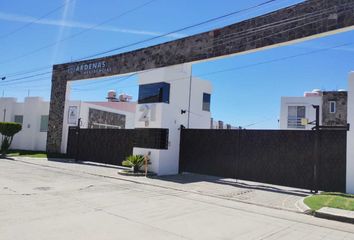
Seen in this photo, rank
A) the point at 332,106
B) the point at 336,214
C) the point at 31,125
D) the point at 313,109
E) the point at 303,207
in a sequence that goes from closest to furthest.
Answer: the point at 336,214 < the point at 303,207 < the point at 31,125 < the point at 332,106 < the point at 313,109

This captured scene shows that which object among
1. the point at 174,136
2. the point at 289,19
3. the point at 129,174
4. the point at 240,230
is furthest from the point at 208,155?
the point at 240,230

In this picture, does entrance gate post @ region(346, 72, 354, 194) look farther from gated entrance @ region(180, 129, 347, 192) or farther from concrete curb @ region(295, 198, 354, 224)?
concrete curb @ region(295, 198, 354, 224)

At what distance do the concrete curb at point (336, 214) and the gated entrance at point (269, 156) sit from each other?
4.60 m

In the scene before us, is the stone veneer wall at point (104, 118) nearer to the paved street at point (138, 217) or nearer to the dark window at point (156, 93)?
the dark window at point (156, 93)

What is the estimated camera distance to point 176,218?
28.6 ft

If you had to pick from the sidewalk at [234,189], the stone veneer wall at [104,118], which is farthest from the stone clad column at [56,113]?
the sidewalk at [234,189]

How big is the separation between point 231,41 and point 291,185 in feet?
24.4

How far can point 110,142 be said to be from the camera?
79.0 ft

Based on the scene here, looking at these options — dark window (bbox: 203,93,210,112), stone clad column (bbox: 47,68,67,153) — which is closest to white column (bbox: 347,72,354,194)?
dark window (bbox: 203,93,210,112)

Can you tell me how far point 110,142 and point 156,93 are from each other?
6128mm

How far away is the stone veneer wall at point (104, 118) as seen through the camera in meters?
32.3

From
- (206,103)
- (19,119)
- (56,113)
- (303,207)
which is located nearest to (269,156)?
(303,207)

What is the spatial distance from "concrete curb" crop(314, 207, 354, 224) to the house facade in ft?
86.7

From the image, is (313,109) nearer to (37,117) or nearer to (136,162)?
(136,162)
